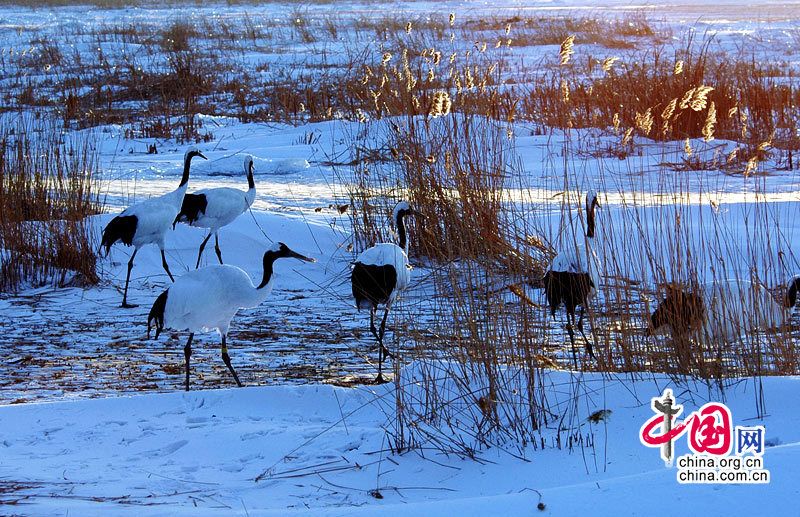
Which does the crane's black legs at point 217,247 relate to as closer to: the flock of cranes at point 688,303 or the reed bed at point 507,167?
the reed bed at point 507,167

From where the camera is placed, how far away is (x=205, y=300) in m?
5.37

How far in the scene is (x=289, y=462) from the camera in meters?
3.78

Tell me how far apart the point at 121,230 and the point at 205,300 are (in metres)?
2.25

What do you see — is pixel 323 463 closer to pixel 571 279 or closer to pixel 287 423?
pixel 287 423

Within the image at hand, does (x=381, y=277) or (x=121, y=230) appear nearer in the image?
(x=381, y=277)

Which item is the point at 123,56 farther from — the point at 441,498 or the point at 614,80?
the point at 441,498

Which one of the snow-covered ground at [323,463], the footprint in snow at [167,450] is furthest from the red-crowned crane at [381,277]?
the footprint in snow at [167,450]

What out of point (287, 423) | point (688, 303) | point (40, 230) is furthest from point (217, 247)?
point (688, 303)

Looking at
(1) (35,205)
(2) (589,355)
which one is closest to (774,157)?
(2) (589,355)

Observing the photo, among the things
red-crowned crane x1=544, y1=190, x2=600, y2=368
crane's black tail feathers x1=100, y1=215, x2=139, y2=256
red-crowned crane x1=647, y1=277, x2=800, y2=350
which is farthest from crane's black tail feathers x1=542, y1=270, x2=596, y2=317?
crane's black tail feathers x1=100, y1=215, x2=139, y2=256

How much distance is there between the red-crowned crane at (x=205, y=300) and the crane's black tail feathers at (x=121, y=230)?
77.0 inches

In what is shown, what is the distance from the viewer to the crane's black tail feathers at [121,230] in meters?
7.29

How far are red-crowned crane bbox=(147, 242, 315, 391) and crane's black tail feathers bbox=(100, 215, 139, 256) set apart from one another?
1956mm

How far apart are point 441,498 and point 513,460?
395mm
